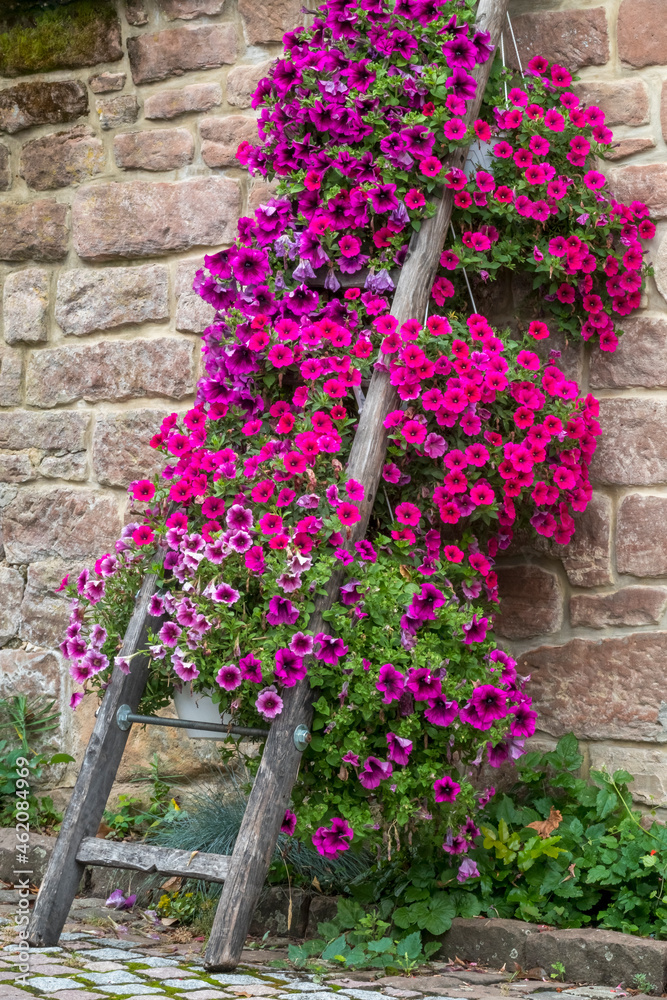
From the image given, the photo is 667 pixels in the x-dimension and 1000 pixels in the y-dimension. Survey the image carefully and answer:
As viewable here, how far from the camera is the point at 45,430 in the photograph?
3.42 metres

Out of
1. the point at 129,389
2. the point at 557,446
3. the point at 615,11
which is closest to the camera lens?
the point at 557,446

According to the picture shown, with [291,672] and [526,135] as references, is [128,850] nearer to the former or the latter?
[291,672]

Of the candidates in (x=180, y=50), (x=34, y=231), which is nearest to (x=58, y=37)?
(x=180, y=50)

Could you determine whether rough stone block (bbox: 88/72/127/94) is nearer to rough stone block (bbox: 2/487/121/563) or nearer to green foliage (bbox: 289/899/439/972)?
rough stone block (bbox: 2/487/121/563)

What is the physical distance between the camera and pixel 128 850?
7.63 ft

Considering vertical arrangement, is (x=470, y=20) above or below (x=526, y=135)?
above

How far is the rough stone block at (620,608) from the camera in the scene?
2621 mm

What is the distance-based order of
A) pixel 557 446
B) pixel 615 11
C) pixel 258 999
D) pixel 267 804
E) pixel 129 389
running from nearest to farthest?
1. pixel 258 999
2. pixel 267 804
3. pixel 557 446
4. pixel 615 11
5. pixel 129 389

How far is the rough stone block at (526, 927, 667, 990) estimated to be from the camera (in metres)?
2.16

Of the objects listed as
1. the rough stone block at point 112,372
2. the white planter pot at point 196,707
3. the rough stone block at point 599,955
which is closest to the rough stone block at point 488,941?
the rough stone block at point 599,955

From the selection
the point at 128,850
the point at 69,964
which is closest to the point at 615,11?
the point at 128,850

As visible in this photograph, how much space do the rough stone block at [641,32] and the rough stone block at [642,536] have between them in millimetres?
1140

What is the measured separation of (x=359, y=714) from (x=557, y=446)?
0.82m

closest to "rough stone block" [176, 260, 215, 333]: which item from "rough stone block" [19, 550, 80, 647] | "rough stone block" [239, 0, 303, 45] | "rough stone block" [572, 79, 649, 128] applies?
"rough stone block" [239, 0, 303, 45]
